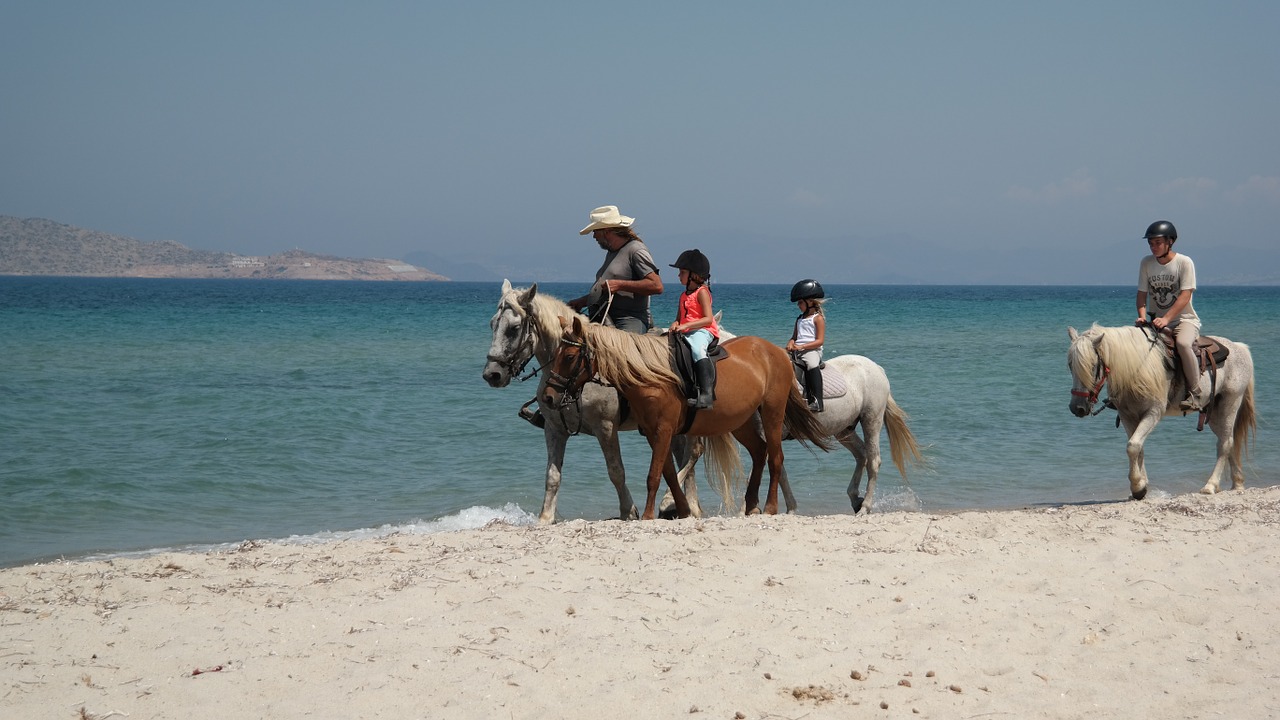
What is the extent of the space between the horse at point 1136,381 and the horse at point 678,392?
228 centimetres

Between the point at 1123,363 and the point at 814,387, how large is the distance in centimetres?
265

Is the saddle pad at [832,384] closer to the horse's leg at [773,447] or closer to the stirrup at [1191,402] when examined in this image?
the horse's leg at [773,447]

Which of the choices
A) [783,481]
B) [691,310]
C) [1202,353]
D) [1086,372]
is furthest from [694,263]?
[1202,353]

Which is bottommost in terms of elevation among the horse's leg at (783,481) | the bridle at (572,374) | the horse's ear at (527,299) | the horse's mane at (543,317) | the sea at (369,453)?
the sea at (369,453)

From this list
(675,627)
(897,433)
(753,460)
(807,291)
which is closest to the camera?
(675,627)

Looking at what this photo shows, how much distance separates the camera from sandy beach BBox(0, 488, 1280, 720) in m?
4.50

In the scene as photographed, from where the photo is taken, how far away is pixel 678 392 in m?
7.43

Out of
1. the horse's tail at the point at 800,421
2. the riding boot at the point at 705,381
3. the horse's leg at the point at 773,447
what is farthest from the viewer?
the horse's tail at the point at 800,421

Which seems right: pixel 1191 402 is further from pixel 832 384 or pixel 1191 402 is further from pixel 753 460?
pixel 753 460

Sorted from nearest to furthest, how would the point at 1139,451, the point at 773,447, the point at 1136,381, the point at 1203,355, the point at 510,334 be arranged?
the point at 510,334, the point at 773,447, the point at 1136,381, the point at 1139,451, the point at 1203,355

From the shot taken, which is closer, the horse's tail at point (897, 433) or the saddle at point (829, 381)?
the saddle at point (829, 381)

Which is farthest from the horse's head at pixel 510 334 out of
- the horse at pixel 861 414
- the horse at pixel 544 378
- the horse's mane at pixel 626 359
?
the horse at pixel 861 414

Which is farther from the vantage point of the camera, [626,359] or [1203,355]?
[1203,355]

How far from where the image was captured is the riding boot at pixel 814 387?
856 centimetres
